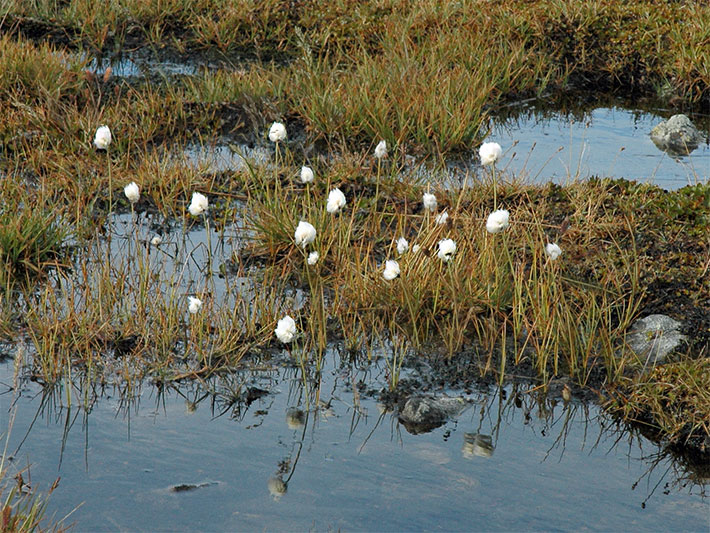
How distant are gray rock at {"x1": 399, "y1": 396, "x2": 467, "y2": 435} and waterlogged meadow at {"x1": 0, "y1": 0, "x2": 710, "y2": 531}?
0.01 m

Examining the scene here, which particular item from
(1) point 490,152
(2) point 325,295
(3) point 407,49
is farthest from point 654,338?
(3) point 407,49

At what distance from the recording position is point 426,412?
3945 mm

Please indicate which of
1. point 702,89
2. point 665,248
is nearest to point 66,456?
point 665,248

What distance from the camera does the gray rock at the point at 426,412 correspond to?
392 centimetres

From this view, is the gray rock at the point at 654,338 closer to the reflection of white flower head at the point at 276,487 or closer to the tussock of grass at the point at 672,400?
the tussock of grass at the point at 672,400

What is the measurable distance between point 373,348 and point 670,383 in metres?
1.49

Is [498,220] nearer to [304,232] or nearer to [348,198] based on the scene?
[304,232]

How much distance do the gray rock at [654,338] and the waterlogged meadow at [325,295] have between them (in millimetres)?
43

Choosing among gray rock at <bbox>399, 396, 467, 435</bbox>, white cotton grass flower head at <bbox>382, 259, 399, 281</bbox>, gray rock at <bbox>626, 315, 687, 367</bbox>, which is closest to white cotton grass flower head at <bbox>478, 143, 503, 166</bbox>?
white cotton grass flower head at <bbox>382, 259, 399, 281</bbox>

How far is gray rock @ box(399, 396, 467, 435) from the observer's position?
12.9 ft

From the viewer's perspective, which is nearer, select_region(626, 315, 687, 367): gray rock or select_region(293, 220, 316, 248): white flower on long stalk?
select_region(293, 220, 316, 248): white flower on long stalk

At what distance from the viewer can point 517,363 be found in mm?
4375

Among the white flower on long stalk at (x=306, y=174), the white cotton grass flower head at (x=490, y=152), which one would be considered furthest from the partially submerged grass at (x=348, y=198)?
the white cotton grass flower head at (x=490, y=152)

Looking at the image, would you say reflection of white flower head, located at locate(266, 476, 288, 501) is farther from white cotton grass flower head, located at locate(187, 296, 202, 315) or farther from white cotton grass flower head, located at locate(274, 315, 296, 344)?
white cotton grass flower head, located at locate(187, 296, 202, 315)
